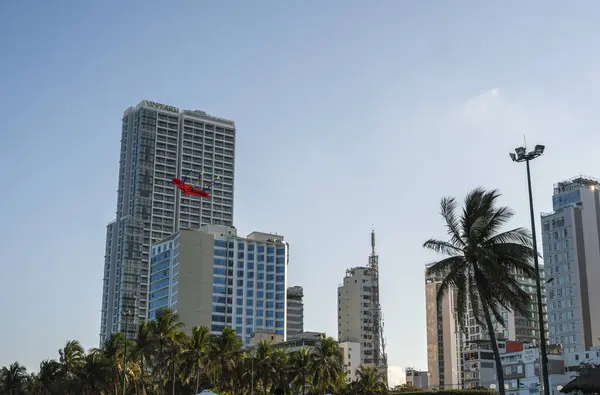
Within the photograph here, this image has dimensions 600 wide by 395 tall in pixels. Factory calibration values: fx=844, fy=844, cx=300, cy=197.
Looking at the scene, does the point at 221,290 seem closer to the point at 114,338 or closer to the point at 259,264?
the point at 259,264

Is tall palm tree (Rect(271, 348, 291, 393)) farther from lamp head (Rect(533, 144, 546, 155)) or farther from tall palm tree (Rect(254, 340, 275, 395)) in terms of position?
lamp head (Rect(533, 144, 546, 155))

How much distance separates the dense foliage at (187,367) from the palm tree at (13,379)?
10.0 meters

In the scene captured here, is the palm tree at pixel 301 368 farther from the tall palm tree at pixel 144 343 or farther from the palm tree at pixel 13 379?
the palm tree at pixel 13 379

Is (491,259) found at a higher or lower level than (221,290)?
lower

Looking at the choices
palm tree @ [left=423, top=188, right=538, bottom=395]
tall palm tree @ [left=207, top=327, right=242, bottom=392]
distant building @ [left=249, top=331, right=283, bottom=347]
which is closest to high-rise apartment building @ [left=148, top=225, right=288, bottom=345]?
distant building @ [left=249, top=331, right=283, bottom=347]

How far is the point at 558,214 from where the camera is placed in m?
153

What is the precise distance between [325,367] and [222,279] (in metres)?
94.7

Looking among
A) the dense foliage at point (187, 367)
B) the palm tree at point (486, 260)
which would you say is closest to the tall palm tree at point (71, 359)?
the dense foliage at point (187, 367)

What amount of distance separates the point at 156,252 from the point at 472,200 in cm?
14589

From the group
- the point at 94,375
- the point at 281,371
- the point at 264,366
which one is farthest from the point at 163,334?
the point at 281,371

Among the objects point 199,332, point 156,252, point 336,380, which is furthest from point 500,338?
point 199,332

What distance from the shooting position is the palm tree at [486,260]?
1599 inches

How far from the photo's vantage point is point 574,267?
14812 cm

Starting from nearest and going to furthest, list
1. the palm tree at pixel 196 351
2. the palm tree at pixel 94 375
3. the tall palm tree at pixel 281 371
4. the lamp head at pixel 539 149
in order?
the lamp head at pixel 539 149 → the palm tree at pixel 196 351 → the palm tree at pixel 94 375 → the tall palm tree at pixel 281 371
